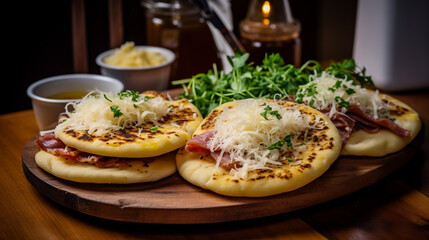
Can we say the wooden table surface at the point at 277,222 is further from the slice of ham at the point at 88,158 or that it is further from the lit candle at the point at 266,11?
the lit candle at the point at 266,11

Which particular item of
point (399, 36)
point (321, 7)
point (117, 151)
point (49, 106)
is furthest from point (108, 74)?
point (321, 7)

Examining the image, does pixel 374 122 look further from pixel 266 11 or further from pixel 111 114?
pixel 266 11

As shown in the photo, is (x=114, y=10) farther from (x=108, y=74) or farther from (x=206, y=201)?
(x=206, y=201)

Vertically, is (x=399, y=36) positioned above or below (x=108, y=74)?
above

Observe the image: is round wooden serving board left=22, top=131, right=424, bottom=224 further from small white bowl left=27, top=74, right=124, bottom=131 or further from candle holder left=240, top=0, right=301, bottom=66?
candle holder left=240, top=0, right=301, bottom=66

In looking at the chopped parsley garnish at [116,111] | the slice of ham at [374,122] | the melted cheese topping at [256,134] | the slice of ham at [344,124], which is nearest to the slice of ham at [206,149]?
the melted cheese topping at [256,134]

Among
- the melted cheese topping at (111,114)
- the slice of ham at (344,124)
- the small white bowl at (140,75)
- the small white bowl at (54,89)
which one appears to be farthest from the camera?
the small white bowl at (140,75)
